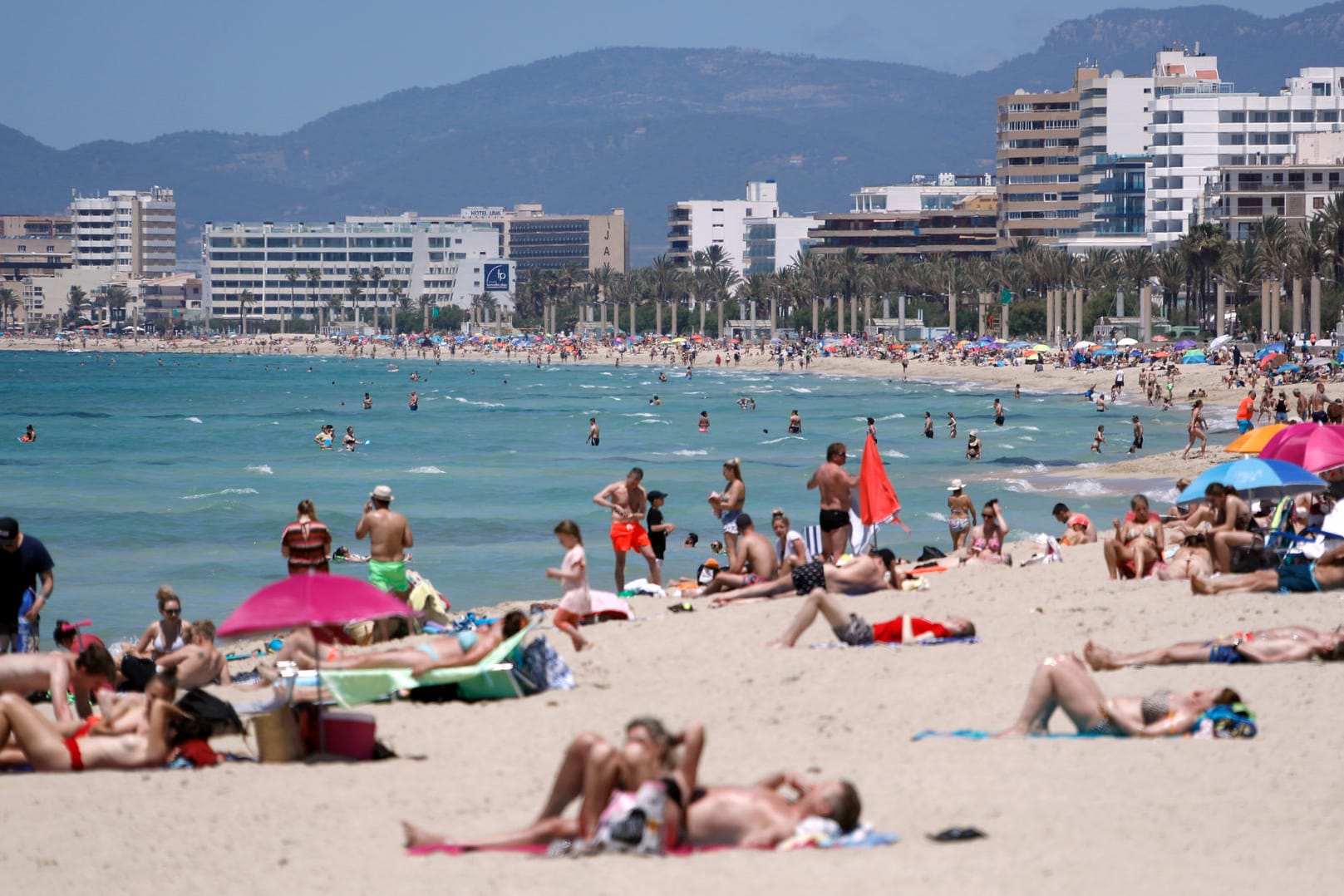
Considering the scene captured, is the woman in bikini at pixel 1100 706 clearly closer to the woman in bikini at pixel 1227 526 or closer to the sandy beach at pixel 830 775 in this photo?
the sandy beach at pixel 830 775

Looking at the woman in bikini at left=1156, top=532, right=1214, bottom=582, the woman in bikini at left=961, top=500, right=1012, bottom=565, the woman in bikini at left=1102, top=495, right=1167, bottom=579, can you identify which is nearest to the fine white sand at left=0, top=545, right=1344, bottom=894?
the woman in bikini at left=1156, top=532, right=1214, bottom=582

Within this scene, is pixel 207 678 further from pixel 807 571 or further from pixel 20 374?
pixel 20 374

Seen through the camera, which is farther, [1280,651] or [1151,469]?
[1151,469]

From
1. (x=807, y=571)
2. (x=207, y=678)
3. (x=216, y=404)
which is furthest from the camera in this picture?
(x=216, y=404)

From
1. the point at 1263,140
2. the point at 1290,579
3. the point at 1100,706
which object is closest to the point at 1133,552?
the point at 1290,579

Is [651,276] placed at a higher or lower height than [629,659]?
higher

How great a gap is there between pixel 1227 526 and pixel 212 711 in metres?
7.77

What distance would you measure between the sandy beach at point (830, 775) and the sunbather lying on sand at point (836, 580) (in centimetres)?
98

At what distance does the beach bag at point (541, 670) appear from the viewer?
35.4 ft

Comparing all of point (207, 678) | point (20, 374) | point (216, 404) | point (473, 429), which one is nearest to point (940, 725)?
point (207, 678)

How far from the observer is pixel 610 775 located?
7.02 metres

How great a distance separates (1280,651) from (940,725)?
2.32 m

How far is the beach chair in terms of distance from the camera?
415 inches

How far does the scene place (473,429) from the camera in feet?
188
